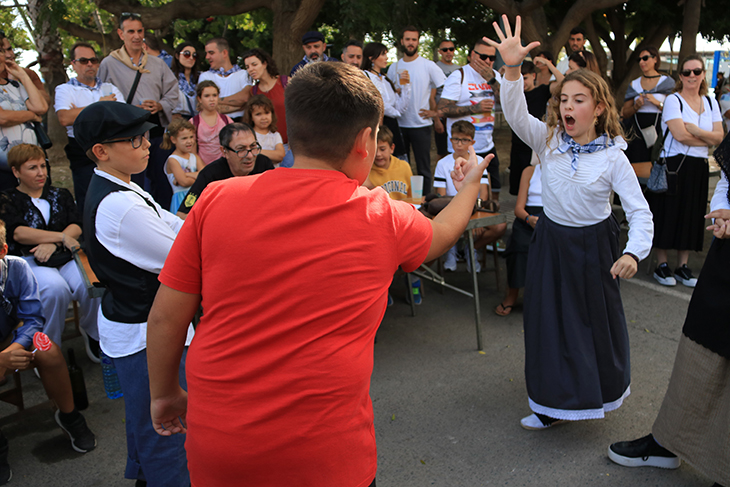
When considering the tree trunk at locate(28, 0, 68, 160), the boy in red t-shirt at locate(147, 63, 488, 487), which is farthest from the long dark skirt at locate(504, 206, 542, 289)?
the tree trunk at locate(28, 0, 68, 160)

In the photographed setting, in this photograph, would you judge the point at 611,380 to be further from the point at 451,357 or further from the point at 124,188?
the point at 124,188

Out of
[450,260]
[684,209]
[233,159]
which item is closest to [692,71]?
[684,209]

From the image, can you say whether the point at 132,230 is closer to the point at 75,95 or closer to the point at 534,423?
the point at 534,423

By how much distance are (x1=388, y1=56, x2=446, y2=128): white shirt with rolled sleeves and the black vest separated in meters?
5.09

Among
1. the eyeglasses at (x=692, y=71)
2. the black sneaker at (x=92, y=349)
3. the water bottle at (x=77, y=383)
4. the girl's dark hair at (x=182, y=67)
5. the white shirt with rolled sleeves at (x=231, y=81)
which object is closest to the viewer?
the water bottle at (x=77, y=383)

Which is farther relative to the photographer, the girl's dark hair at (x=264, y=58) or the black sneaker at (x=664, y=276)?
the girl's dark hair at (x=264, y=58)

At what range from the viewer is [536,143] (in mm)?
3203

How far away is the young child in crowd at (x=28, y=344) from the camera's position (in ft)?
10.2

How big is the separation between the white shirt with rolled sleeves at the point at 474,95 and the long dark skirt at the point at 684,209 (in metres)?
1.81

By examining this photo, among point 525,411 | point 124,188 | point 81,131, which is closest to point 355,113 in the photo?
point 124,188

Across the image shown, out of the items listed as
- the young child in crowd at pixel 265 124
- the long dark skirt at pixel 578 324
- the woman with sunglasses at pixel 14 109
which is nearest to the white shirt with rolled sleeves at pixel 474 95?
the young child in crowd at pixel 265 124

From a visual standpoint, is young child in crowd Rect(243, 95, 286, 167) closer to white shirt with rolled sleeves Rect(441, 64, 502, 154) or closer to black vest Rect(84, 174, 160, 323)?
white shirt with rolled sleeves Rect(441, 64, 502, 154)

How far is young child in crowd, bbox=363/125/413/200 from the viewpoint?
5.23 metres

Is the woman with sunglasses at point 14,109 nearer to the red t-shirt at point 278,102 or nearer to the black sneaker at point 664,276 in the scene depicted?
the red t-shirt at point 278,102
